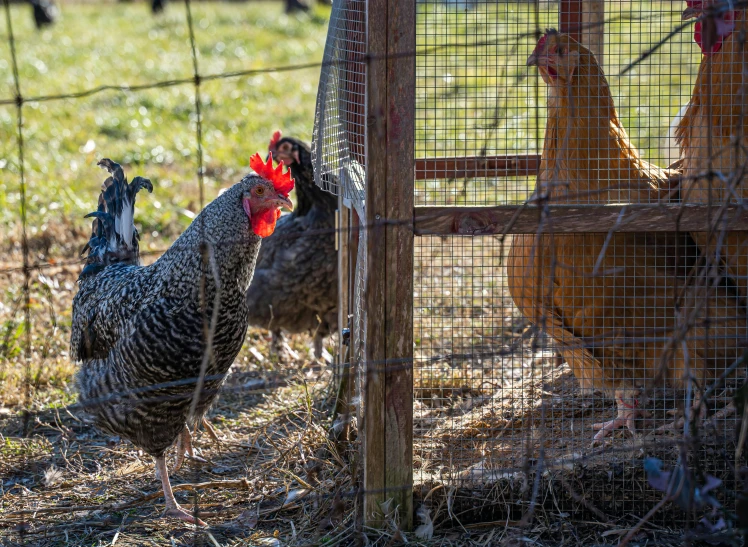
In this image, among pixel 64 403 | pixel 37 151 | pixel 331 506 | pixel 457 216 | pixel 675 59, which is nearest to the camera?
pixel 457 216

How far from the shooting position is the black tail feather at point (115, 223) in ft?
13.2

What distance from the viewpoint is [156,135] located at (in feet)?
32.0

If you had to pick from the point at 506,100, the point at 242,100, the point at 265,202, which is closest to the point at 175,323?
the point at 265,202

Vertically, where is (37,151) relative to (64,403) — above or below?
above

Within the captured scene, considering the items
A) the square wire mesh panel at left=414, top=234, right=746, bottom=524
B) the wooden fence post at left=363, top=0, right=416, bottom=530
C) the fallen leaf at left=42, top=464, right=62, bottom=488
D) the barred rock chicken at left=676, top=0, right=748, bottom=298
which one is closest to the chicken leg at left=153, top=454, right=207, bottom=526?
the fallen leaf at left=42, top=464, right=62, bottom=488

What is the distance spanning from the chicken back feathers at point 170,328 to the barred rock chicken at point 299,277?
175cm

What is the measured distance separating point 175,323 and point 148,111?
27.7ft

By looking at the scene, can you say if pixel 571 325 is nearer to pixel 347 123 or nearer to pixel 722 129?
pixel 722 129

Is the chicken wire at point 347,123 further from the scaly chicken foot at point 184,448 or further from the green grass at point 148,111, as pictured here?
the green grass at point 148,111

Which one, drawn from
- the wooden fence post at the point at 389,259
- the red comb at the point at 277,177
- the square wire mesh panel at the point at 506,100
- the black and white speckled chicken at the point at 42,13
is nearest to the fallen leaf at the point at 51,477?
the wooden fence post at the point at 389,259

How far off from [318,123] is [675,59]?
224 inches

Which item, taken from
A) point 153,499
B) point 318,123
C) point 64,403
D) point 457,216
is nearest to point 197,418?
point 153,499

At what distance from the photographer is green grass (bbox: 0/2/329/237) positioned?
7531mm

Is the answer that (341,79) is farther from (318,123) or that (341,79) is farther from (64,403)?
(64,403)
